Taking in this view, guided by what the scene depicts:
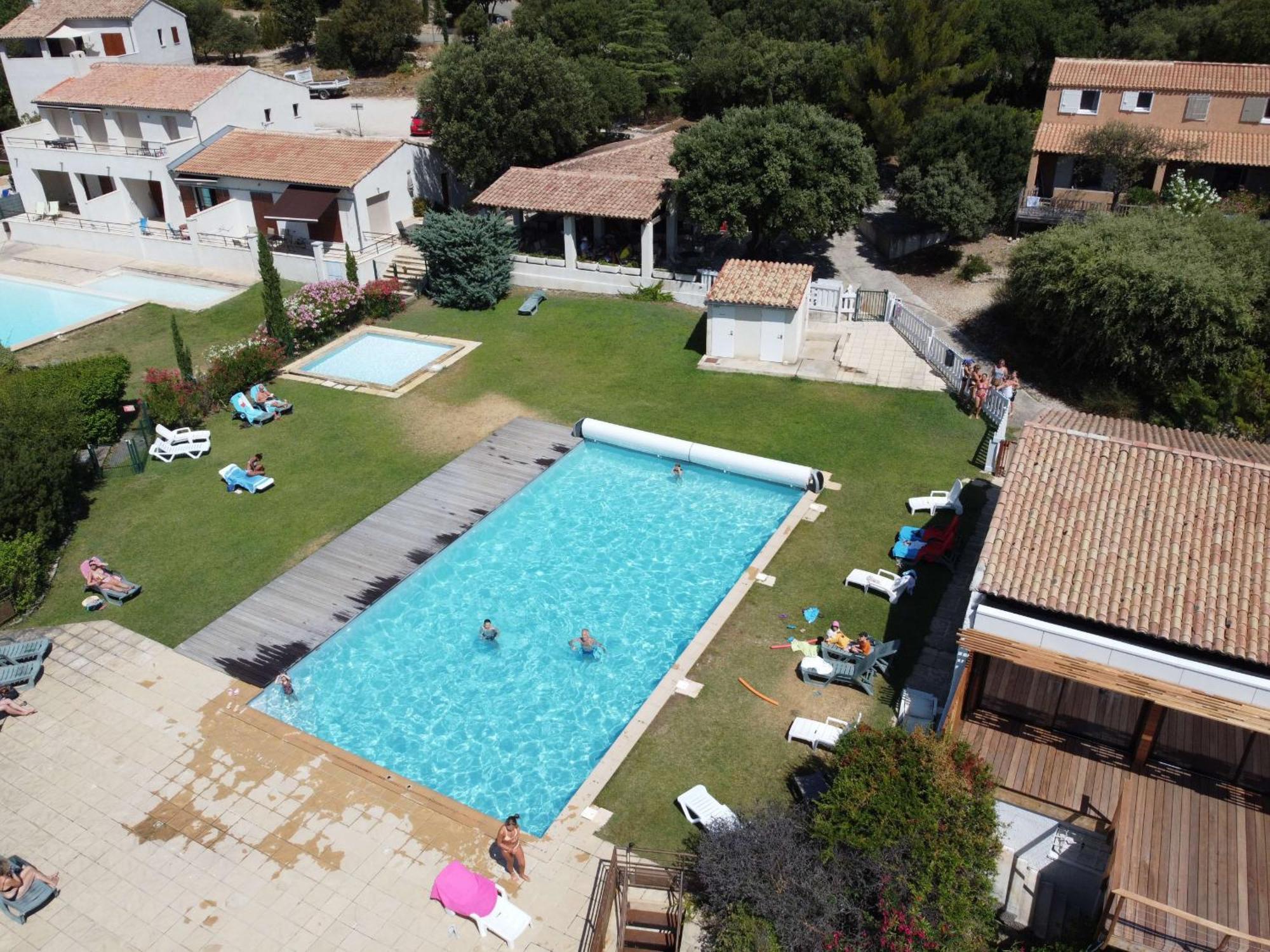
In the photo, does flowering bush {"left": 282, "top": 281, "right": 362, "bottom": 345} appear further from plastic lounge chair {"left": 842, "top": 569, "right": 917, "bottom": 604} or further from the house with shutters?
the house with shutters

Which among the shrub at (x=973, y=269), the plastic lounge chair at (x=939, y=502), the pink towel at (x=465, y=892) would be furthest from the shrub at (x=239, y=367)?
the shrub at (x=973, y=269)

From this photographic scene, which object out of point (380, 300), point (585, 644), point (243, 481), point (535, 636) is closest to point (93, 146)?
point (380, 300)

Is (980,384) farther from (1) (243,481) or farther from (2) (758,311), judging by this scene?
(1) (243,481)

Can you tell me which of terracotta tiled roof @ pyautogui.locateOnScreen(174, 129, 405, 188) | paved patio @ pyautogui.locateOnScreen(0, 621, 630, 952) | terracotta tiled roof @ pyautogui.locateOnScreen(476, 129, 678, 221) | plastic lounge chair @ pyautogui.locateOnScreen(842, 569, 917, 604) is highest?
terracotta tiled roof @ pyautogui.locateOnScreen(174, 129, 405, 188)

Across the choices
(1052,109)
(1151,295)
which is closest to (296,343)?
(1151,295)

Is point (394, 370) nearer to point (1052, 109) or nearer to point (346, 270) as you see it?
point (346, 270)

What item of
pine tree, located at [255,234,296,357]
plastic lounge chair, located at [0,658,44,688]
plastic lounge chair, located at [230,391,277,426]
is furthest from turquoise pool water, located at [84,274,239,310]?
plastic lounge chair, located at [0,658,44,688]
